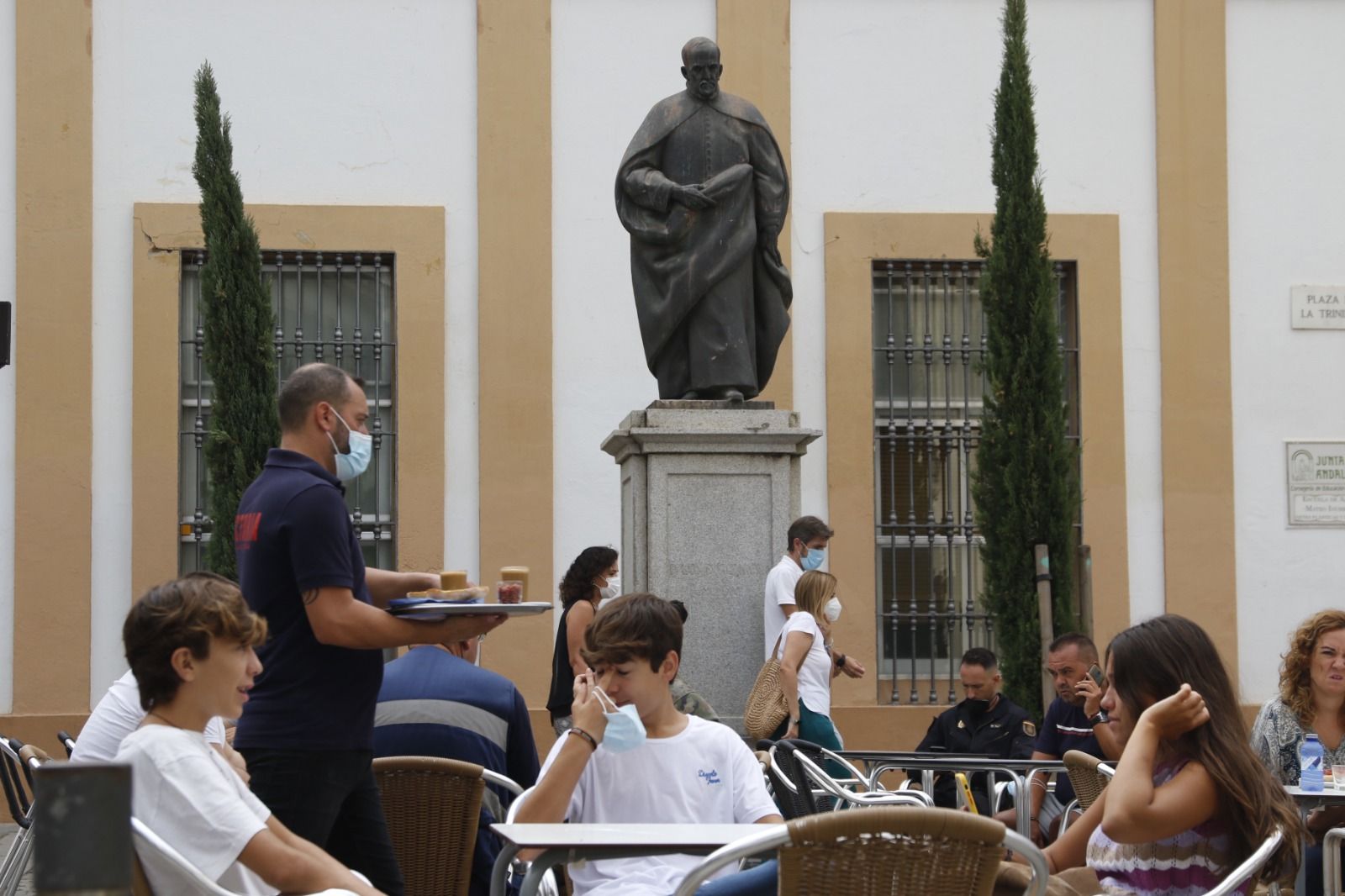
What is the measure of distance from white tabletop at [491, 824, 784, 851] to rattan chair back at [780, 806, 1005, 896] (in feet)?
0.80

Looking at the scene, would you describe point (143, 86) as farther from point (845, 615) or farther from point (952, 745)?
point (952, 745)

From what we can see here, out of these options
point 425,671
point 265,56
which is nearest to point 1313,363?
point 265,56

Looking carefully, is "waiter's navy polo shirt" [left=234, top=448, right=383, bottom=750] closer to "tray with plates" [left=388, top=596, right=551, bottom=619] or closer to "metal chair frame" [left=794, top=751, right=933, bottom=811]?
"tray with plates" [left=388, top=596, right=551, bottom=619]

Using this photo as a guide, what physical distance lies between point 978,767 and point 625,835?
3143mm

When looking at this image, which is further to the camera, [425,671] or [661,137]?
[661,137]

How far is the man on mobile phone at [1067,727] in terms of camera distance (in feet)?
23.9

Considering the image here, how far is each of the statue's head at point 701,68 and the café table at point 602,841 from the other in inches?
223

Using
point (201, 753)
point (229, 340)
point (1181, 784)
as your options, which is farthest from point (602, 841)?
point (229, 340)

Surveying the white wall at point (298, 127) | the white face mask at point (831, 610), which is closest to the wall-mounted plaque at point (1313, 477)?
the white face mask at point (831, 610)

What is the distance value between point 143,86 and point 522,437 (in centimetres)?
327

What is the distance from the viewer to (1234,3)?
13.1 meters

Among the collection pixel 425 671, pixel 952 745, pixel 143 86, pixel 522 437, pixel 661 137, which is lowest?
pixel 952 745

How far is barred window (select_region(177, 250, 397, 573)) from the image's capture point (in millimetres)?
12266

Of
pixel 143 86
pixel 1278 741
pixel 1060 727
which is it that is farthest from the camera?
pixel 143 86
